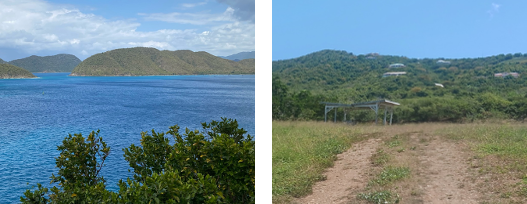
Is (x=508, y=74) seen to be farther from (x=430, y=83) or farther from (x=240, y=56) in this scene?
(x=240, y=56)

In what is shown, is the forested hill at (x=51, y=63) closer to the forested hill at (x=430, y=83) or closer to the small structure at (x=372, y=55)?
the forested hill at (x=430, y=83)

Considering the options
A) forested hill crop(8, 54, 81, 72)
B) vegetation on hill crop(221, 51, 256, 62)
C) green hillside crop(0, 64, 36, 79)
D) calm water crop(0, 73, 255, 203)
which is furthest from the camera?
vegetation on hill crop(221, 51, 256, 62)

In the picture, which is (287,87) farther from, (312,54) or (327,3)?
A: (327,3)

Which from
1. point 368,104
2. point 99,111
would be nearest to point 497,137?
point 368,104

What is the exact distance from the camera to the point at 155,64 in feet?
25.1

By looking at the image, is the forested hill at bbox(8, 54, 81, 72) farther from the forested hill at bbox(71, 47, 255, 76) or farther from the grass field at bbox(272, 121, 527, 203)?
the grass field at bbox(272, 121, 527, 203)

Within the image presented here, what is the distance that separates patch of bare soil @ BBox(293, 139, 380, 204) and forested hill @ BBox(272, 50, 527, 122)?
0.40 m

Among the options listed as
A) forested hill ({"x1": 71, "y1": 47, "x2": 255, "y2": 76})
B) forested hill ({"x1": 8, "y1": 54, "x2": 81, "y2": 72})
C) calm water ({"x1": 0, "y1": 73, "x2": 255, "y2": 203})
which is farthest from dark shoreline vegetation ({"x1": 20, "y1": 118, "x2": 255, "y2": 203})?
forested hill ({"x1": 8, "y1": 54, "x2": 81, "y2": 72})

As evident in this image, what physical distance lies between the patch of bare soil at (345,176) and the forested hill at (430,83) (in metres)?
0.40

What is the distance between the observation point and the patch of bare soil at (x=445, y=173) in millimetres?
2289

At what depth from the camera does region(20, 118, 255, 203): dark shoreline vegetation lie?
1.41 metres

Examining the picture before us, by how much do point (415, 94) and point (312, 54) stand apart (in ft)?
3.46

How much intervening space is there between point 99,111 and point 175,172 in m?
6.85

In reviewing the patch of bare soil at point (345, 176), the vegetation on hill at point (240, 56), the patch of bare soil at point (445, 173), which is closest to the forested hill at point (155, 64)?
the vegetation on hill at point (240, 56)
